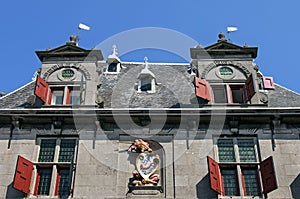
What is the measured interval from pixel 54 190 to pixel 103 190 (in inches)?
67.1

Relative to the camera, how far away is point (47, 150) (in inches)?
621

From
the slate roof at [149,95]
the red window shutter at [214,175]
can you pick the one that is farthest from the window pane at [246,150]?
the slate roof at [149,95]

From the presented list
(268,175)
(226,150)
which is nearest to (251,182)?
(268,175)

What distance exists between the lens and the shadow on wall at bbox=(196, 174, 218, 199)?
14414mm

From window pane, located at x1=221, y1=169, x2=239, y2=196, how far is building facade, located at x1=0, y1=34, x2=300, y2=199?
36 millimetres

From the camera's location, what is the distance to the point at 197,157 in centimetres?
1538

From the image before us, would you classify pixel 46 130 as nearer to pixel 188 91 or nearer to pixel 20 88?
pixel 20 88

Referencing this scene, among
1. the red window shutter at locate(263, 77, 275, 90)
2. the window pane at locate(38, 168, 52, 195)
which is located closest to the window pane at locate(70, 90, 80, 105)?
the window pane at locate(38, 168, 52, 195)

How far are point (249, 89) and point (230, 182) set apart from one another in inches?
152

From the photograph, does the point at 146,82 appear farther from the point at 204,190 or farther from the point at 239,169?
the point at 204,190

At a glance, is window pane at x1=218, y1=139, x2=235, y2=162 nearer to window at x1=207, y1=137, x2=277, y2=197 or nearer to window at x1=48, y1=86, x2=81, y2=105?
window at x1=207, y1=137, x2=277, y2=197

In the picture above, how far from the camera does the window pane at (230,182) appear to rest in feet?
48.5

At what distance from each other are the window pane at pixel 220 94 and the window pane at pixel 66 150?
19.3 feet

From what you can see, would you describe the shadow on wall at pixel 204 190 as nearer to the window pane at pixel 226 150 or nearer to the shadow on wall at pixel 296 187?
the window pane at pixel 226 150
